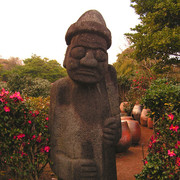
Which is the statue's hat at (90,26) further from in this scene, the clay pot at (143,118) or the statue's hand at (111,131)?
the clay pot at (143,118)

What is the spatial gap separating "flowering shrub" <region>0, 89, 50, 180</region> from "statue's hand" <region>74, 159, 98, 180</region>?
0.65m

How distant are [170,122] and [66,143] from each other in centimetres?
135

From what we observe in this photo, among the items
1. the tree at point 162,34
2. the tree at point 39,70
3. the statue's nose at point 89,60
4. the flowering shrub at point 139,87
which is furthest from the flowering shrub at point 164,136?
the tree at point 39,70

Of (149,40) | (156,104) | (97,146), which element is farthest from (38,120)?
(149,40)

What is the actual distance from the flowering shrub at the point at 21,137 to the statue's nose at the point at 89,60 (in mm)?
1051

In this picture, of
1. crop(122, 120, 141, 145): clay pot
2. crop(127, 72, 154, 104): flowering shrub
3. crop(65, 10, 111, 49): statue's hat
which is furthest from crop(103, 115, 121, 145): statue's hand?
crop(127, 72, 154, 104): flowering shrub

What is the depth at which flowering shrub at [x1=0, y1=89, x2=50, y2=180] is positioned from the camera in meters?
2.41

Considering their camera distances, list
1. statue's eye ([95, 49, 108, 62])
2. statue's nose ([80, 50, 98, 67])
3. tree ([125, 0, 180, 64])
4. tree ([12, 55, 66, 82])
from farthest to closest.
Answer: tree ([12, 55, 66, 82]) → tree ([125, 0, 180, 64]) → statue's eye ([95, 49, 108, 62]) → statue's nose ([80, 50, 98, 67])

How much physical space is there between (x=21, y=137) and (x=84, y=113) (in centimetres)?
94

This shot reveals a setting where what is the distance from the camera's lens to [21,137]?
2.47m

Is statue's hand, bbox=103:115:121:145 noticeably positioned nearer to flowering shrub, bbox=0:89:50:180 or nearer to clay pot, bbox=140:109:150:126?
flowering shrub, bbox=0:89:50:180

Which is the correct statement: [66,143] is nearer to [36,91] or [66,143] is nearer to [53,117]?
[53,117]

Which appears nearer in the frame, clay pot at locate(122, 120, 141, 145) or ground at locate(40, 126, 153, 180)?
ground at locate(40, 126, 153, 180)

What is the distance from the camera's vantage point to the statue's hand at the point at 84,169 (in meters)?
2.16
